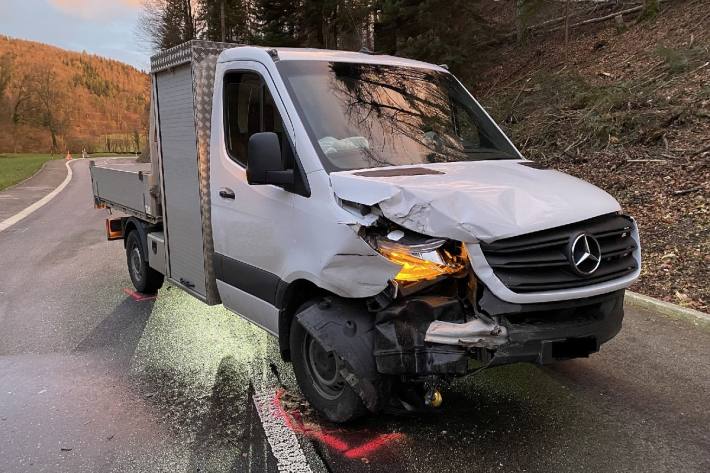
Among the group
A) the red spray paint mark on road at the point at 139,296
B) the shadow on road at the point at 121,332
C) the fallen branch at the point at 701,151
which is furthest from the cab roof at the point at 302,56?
the fallen branch at the point at 701,151

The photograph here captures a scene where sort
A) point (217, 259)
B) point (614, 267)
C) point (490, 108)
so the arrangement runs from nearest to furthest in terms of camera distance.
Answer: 1. point (614, 267)
2. point (217, 259)
3. point (490, 108)

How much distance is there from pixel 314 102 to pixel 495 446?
2512 millimetres

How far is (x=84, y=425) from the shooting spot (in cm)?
Result: 379

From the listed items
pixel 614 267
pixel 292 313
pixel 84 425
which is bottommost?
pixel 84 425

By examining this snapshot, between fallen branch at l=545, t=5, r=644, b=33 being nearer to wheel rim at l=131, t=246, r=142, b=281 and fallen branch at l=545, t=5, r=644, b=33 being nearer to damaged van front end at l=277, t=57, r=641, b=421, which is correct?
wheel rim at l=131, t=246, r=142, b=281

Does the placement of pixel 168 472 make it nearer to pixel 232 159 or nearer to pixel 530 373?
pixel 232 159

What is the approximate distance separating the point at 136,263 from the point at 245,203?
338 cm

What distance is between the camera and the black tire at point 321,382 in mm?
3604

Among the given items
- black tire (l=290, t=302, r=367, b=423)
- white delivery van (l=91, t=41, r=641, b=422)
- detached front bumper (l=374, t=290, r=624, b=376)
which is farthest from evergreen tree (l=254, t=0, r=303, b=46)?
detached front bumper (l=374, t=290, r=624, b=376)

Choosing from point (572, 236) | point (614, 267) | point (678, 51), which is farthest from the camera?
point (678, 51)

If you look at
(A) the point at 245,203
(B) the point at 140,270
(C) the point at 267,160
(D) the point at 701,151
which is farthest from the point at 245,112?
(D) the point at 701,151

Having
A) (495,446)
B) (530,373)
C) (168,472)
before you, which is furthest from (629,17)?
(168,472)

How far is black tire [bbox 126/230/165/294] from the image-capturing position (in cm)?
668

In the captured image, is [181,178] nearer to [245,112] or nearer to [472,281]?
[245,112]
